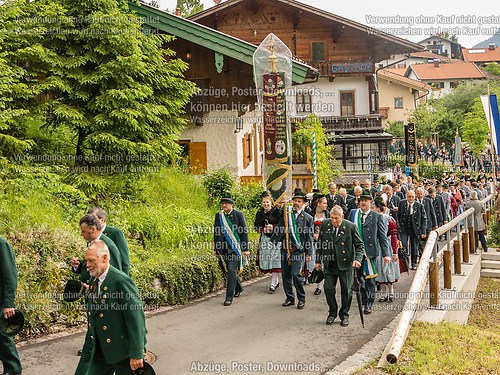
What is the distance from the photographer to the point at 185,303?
1178 cm

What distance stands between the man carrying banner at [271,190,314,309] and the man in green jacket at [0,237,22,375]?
5.37 m

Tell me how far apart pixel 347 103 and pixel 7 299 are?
3491 centimetres

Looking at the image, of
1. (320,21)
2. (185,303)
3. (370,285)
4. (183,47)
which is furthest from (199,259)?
(320,21)

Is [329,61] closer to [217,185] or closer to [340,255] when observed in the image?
[217,185]

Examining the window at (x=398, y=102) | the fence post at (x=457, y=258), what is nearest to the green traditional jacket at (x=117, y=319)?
the fence post at (x=457, y=258)

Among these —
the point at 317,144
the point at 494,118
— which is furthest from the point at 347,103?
the point at 494,118

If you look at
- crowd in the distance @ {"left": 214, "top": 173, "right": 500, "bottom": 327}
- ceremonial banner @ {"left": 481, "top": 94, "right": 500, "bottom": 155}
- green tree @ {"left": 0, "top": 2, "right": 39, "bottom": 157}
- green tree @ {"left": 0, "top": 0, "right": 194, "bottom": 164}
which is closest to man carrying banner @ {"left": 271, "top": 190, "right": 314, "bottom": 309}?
crowd in the distance @ {"left": 214, "top": 173, "right": 500, "bottom": 327}

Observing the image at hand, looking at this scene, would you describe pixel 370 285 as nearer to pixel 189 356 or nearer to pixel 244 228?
pixel 244 228

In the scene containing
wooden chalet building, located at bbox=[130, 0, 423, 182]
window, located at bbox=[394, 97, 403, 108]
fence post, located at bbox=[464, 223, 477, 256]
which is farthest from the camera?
window, located at bbox=[394, 97, 403, 108]

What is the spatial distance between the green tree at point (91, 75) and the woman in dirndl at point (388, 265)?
226 inches

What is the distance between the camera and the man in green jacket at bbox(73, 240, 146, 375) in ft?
18.1

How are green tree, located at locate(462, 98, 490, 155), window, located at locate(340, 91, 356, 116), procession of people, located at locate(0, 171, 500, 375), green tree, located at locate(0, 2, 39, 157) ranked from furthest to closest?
green tree, located at locate(462, 98, 490, 155), window, located at locate(340, 91, 356, 116), green tree, located at locate(0, 2, 39, 157), procession of people, located at locate(0, 171, 500, 375)

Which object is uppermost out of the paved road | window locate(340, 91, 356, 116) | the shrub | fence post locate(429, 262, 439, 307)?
window locate(340, 91, 356, 116)

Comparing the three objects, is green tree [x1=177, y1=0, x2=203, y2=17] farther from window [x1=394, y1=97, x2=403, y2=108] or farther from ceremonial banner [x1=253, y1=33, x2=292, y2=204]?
ceremonial banner [x1=253, y1=33, x2=292, y2=204]
